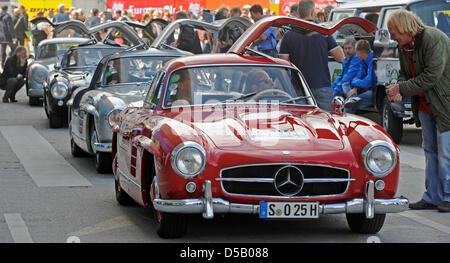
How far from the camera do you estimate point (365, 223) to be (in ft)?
23.7

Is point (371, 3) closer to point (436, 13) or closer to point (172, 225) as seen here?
point (436, 13)

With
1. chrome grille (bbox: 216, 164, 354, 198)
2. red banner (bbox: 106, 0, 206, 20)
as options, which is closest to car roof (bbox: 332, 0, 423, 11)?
chrome grille (bbox: 216, 164, 354, 198)

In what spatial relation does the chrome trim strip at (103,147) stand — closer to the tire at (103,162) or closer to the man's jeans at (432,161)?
the tire at (103,162)

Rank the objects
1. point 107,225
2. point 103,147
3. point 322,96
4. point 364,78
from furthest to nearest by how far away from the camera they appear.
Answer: point 364,78
point 322,96
point 103,147
point 107,225

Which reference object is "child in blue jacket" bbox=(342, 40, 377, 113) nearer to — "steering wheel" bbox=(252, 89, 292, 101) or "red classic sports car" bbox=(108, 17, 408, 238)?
"steering wheel" bbox=(252, 89, 292, 101)

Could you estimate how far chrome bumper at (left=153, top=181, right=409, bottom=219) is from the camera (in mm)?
6621

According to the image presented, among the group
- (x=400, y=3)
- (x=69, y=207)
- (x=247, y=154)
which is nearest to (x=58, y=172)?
(x=69, y=207)

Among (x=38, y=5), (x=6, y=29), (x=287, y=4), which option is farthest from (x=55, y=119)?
(x=38, y=5)

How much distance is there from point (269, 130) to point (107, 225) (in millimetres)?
1578

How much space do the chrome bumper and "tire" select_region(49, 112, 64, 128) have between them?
30.3 feet

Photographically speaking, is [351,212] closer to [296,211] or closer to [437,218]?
[296,211]

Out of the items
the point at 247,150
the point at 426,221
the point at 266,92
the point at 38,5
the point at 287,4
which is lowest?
the point at 38,5

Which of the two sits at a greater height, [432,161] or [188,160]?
[188,160]

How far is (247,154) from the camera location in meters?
6.72
